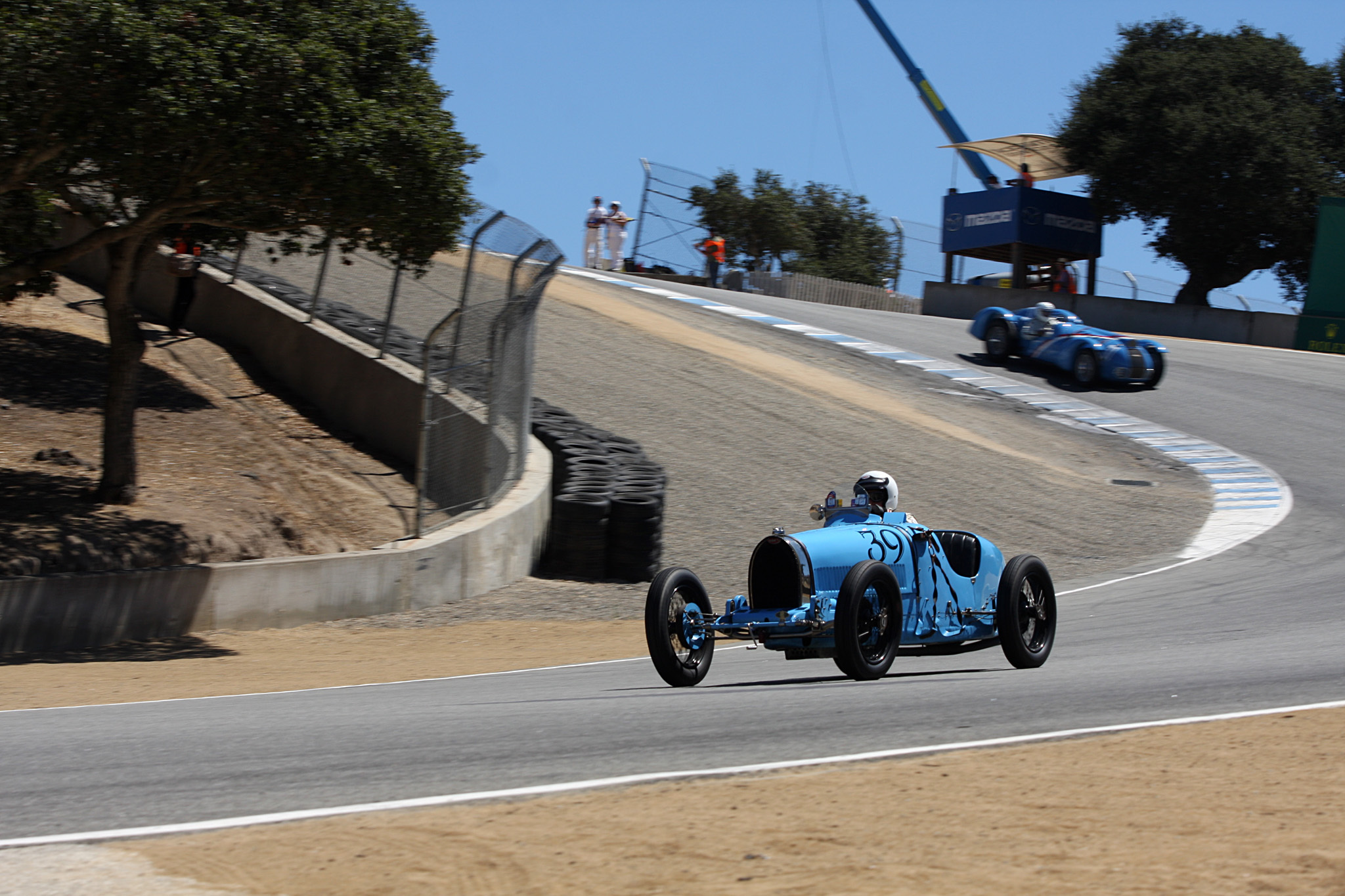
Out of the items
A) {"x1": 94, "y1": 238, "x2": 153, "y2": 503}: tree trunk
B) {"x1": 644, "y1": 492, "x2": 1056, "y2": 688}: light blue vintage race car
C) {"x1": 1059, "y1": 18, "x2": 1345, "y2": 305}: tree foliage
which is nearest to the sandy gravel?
{"x1": 94, "y1": 238, "x2": 153, "y2": 503}: tree trunk

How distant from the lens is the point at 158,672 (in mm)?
9320

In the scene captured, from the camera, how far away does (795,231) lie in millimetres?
53750

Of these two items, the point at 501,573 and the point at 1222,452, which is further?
the point at 1222,452

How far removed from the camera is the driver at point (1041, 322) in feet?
88.6

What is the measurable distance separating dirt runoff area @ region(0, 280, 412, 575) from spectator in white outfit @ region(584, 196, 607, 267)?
846 inches

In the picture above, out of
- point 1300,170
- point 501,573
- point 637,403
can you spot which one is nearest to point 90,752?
point 501,573

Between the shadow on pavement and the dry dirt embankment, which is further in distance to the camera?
the dry dirt embankment

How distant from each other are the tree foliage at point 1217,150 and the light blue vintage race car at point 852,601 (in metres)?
36.4

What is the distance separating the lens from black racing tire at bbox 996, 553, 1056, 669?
819cm

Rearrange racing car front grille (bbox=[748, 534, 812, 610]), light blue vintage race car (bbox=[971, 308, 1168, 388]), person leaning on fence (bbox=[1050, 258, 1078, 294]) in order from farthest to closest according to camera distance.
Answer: person leaning on fence (bbox=[1050, 258, 1078, 294]) → light blue vintage race car (bbox=[971, 308, 1168, 388]) → racing car front grille (bbox=[748, 534, 812, 610])

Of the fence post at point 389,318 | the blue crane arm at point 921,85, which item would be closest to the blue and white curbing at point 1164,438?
the fence post at point 389,318

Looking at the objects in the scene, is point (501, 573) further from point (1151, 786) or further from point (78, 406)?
point (1151, 786)

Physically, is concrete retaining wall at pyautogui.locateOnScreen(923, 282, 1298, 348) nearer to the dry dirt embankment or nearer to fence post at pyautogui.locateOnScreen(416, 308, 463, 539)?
the dry dirt embankment

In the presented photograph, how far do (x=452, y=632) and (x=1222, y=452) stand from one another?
16.0m
